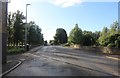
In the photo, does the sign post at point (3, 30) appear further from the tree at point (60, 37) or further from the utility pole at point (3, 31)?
the tree at point (60, 37)

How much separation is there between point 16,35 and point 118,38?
17557mm

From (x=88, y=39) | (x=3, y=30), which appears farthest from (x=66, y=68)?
(x=88, y=39)

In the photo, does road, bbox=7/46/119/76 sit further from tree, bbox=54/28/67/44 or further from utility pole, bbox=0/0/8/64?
tree, bbox=54/28/67/44

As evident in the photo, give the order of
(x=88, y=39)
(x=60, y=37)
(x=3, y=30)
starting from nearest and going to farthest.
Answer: (x=3, y=30), (x=88, y=39), (x=60, y=37)

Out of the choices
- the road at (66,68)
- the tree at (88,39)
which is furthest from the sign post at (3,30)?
the tree at (88,39)

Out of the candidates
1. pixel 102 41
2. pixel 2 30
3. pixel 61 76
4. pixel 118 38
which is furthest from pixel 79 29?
pixel 61 76

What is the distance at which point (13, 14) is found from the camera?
52.7m

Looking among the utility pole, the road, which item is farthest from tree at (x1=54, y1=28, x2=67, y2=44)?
the utility pole

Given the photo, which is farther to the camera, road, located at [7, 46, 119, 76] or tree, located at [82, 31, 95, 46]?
tree, located at [82, 31, 95, 46]

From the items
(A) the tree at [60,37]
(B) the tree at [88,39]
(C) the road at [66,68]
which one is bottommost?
(C) the road at [66,68]

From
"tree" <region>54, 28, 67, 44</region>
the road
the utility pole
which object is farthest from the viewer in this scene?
"tree" <region>54, 28, 67, 44</region>

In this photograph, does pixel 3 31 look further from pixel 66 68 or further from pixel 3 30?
pixel 66 68

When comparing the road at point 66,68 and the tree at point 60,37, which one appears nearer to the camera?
the road at point 66,68

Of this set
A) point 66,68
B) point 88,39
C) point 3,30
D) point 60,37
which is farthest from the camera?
point 60,37
